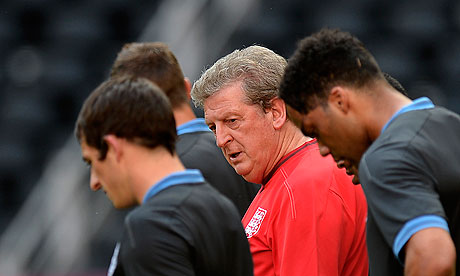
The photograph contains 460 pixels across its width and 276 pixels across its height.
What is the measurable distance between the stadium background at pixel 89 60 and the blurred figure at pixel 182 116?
301cm

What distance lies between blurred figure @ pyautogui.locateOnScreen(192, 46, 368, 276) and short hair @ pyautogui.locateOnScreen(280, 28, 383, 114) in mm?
468

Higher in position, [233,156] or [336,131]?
[336,131]

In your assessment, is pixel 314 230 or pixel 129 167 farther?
pixel 314 230

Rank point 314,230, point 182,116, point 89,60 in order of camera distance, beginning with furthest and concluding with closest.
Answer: point 89,60, point 182,116, point 314,230

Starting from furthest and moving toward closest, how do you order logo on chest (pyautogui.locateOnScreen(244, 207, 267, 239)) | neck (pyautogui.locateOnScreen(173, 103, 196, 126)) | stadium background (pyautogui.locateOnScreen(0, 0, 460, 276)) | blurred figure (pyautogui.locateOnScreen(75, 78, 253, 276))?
stadium background (pyautogui.locateOnScreen(0, 0, 460, 276)) < neck (pyautogui.locateOnScreen(173, 103, 196, 126)) < logo on chest (pyautogui.locateOnScreen(244, 207, 267, 239)) < blurred figure (pyautogui.locateOnScreen(75, 78, 253, 276))

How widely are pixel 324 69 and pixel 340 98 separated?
97 millimetres

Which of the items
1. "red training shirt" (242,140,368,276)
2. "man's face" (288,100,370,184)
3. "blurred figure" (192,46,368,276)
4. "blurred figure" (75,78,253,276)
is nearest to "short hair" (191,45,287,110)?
"blurred figure" (192,46,368,276)

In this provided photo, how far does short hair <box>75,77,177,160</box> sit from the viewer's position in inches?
74.5

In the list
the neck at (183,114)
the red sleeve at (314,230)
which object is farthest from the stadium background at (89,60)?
the red sleeve at (314,230)

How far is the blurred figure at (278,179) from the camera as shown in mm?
2469

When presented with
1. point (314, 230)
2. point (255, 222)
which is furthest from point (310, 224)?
point (255, 222)

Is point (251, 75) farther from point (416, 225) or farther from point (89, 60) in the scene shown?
point (89, 60)

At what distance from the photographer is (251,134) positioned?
2.89 metres

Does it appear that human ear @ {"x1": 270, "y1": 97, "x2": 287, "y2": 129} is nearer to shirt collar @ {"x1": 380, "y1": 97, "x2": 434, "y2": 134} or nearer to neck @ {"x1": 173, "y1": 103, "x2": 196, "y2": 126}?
neck @ {"x1": 173, "y1": 103, "x2": 196, "y2": 126}
